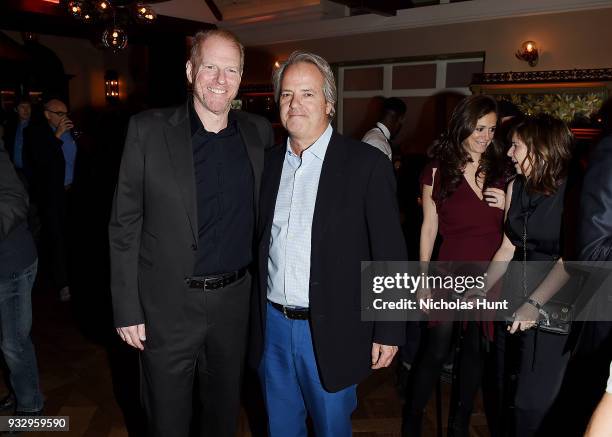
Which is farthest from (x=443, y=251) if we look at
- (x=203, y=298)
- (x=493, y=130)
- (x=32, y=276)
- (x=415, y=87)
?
(x=415, y=87)

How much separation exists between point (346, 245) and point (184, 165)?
2.13 ft

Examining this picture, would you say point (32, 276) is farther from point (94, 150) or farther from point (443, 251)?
point (94, 150)

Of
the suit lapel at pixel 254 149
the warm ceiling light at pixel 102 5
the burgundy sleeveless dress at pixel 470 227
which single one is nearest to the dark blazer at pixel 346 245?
the suit lapel at pixel 254 149

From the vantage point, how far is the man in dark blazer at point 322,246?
5.24 ft

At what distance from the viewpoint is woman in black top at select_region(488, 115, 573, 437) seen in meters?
1.82

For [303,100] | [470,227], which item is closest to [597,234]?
[470,227]

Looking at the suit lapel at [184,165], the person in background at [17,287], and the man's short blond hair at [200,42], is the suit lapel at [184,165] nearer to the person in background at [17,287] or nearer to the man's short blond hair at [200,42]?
the man's short blond hair at [200,42]

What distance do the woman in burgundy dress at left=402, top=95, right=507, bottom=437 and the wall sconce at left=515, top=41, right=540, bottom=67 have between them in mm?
5392

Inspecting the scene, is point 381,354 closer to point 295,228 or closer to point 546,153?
point 295,228

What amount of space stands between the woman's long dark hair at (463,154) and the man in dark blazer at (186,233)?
0.99 metres

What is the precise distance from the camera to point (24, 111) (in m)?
5.03

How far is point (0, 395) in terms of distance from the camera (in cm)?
272

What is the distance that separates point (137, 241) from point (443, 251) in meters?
1.45

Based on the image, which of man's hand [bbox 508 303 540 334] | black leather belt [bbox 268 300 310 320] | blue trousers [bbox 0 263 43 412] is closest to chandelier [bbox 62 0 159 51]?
blue trousers [bbox 0 263 43 412]
